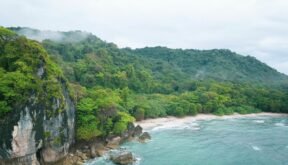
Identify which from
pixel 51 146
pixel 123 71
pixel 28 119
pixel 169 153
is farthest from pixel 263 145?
pixel 123 71

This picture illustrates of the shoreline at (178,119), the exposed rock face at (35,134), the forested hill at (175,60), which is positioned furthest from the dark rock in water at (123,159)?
the forested hill at (175,60)

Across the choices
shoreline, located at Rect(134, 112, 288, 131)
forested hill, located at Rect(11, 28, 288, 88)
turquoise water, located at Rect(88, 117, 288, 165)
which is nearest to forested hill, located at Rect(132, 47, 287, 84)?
forested hill, located at Rect(11, 28, 288, 88)

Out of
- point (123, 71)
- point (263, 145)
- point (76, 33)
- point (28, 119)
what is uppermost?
point (76, 33)

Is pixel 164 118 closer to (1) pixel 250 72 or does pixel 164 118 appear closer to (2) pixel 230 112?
(2) pixel 230 112

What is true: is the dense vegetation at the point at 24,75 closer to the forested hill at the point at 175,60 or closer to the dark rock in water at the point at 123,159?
the dark rock in water at the point at 123,159

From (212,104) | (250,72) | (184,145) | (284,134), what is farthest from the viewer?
(250,72)

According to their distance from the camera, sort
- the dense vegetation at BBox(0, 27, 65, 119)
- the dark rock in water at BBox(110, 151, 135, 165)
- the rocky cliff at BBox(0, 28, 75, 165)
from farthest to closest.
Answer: the dark rock in water at BBox(110, 151, 135, 165) → the dense vegetation at BBox(0, 27, 65, 119) → the rocky cliff at BBox(0, 28, 75, 165)

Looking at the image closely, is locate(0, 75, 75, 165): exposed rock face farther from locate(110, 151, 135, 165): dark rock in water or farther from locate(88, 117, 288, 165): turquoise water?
locate(110, 151, 135, 165): dark rock in water
